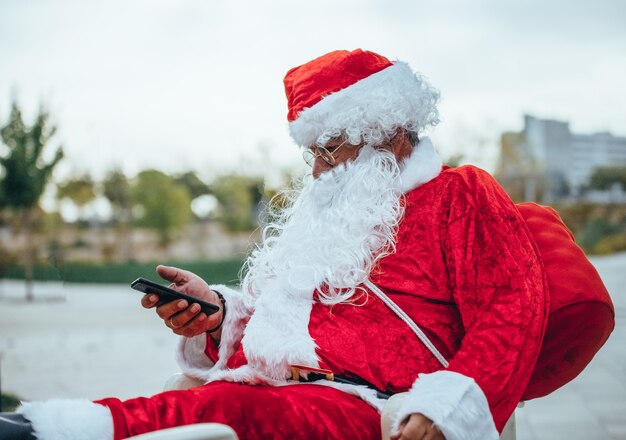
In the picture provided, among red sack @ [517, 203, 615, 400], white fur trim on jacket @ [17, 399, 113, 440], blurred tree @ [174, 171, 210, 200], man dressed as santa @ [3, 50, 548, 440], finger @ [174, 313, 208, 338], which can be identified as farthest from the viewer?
blurred tree @ [174, 171, 210, 200]

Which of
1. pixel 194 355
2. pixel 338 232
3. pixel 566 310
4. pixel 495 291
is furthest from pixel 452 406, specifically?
pixel 194 355

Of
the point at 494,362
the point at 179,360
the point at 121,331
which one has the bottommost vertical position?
the point at 121,331

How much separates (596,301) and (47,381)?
15.9ft

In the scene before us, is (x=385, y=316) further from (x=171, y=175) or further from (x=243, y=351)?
(x=171, y=175)

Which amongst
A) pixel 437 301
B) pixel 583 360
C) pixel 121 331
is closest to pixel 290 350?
pixel 437 301

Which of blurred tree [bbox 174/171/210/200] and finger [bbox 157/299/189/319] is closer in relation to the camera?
finger [bbox 157/299/189/319]

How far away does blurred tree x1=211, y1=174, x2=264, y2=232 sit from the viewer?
26469 millimetres

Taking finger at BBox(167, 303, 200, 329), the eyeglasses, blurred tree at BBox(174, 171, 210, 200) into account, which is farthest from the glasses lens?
blurred tree at BBox(174, 171, 210, 200)

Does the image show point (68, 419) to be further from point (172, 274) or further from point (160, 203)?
point (160, 203)

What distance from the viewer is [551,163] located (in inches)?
772

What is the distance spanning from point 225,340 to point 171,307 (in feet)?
0.82

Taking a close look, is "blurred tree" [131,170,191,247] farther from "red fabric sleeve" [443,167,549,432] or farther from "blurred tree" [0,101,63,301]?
"red fabric sleeve" [443,167,549,432]

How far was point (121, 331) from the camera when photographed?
8750 millimetres

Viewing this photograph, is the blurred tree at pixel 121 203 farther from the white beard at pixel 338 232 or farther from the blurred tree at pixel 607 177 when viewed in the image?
the white beard at pixel 338 232
